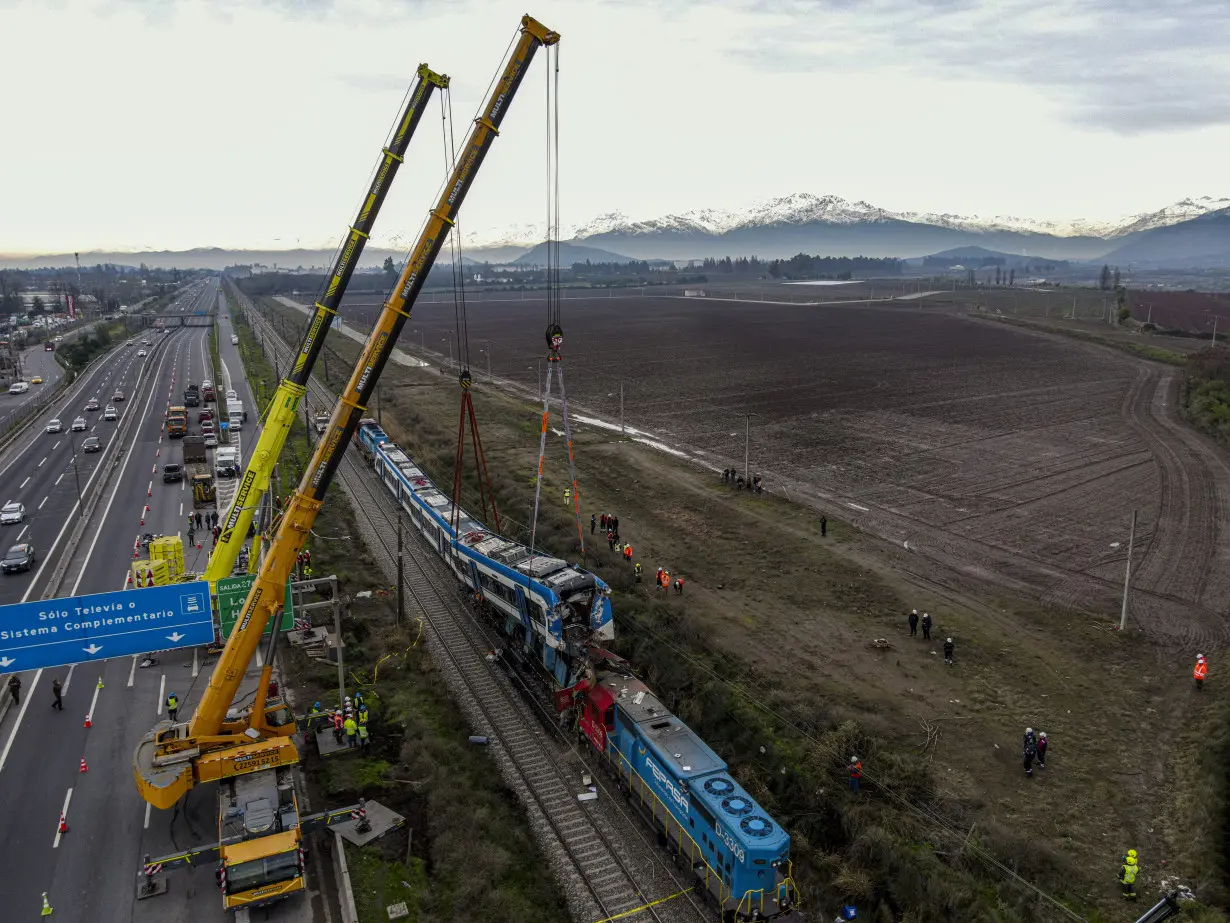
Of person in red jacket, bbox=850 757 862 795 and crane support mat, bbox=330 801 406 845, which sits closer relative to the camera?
crane support mat, bbox=330 801 406 845

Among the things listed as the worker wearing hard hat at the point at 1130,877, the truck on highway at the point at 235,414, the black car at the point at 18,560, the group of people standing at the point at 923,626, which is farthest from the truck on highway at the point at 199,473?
the worker wearing hard hat at the point at 1130,877

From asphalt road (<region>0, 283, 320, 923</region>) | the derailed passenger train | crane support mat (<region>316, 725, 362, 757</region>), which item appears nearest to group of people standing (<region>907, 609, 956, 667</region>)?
the derailed passenger train

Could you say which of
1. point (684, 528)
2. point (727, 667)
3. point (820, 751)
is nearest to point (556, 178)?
point (727, 667)

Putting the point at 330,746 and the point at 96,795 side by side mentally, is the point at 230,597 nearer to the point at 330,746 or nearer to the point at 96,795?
the point at 330,746

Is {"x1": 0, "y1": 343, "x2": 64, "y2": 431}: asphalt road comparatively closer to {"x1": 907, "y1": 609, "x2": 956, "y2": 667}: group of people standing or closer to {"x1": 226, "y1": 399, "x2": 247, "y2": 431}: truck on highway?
{"x1": 226, "y1": 399, "x2": 247, "y2": 431}: truck on highway

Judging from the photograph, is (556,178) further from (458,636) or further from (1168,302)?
(1168,302)

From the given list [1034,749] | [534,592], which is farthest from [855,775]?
[534,592]

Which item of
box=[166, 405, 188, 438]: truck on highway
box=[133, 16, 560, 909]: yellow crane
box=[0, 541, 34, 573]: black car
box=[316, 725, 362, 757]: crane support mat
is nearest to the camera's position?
box=[133, 16, 560, 909]: yellow crane

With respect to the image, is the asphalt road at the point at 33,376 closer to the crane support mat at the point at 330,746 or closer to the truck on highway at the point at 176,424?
the truck on highway at the point at 176,424
